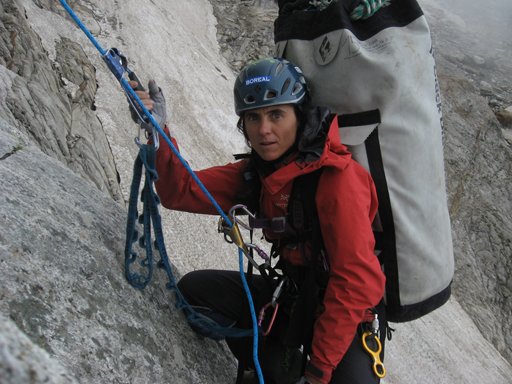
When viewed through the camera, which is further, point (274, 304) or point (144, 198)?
point (274, 304)

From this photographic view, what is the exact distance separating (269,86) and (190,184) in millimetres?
1019

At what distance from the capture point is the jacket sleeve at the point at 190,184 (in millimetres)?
3352

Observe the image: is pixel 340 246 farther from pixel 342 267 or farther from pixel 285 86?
pixel 285 86

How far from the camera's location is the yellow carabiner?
10.4 ft

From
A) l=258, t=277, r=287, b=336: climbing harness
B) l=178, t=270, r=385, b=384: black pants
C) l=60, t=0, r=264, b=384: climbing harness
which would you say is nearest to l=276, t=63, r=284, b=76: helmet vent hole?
l=60, t=0, r=264, b=384: climbing harness

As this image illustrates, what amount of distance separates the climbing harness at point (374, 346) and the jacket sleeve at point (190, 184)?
5.03 feet

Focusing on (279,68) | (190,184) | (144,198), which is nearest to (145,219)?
(144,198)

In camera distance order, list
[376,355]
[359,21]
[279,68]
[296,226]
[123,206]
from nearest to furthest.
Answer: [296,226] < [376,355] < [279,68] < [359,21] < [123,206]

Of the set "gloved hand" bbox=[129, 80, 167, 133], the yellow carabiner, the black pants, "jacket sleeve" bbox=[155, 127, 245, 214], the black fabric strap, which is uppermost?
"gloved hand" bbox=[129, 80, 167, 133]

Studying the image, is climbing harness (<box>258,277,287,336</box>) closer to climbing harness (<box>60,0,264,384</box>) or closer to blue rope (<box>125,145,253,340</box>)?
blue rope (<box>125,145,253,340</box>)

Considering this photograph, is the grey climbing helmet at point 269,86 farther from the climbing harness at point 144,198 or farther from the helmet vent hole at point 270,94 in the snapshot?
the climbing harness at point 144,198

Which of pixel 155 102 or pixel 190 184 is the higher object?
pixel 155 102

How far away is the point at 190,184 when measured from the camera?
354 centimetres

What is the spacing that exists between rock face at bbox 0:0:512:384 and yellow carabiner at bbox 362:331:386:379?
44.5 inches
